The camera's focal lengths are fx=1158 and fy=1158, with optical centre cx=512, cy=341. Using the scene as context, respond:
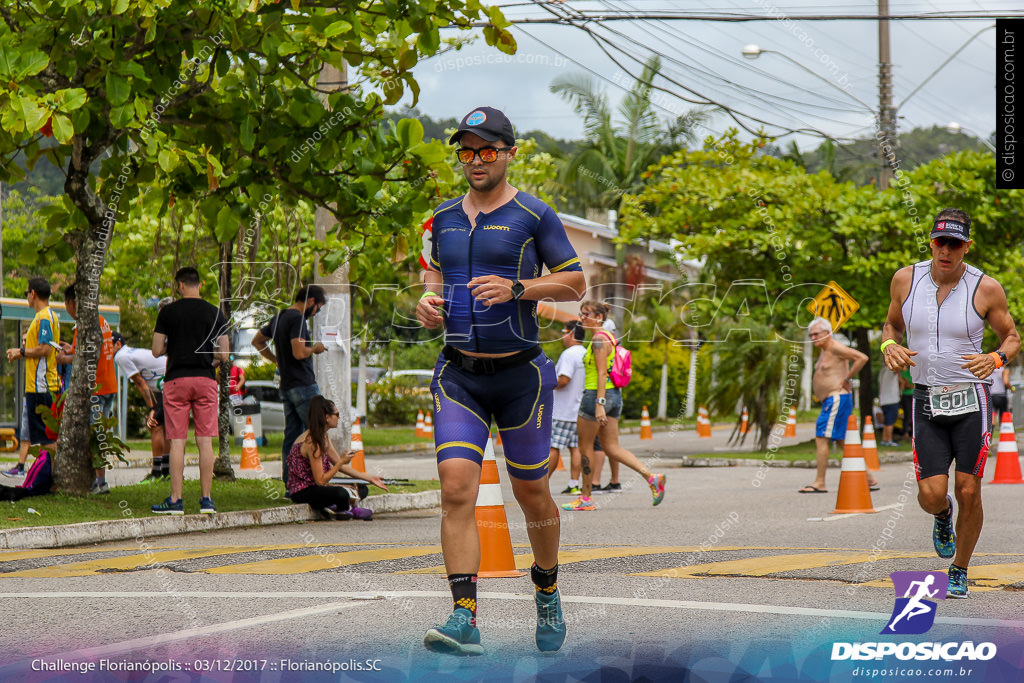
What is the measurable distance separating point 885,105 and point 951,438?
1618 cm

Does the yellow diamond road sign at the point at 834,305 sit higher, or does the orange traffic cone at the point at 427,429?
the yellow diamond road sign at the point at 834,305

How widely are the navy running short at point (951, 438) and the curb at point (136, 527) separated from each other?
19.7 feet

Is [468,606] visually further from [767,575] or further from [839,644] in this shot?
[767,575]

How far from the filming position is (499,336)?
468 cm

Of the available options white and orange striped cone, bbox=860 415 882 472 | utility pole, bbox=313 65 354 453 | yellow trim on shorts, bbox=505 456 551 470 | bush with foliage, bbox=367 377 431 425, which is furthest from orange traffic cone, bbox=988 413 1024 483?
bush with foliage, bbox=367 377 431 425

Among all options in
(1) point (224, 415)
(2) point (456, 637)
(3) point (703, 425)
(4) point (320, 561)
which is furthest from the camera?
(3) point (703, 425)

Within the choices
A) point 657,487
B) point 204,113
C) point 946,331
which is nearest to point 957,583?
point 946,331

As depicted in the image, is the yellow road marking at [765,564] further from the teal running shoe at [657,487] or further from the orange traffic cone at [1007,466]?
the orange traffic cone at [1007,466]

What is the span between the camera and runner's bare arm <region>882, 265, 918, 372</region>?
6035 millimetres

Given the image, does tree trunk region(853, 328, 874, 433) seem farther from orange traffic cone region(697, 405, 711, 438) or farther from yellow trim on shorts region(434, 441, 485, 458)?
yellow trim on shorts region(434, 441, 485, 458)

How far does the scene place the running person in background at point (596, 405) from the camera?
11.8 meters

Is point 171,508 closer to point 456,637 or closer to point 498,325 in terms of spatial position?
point 498,325

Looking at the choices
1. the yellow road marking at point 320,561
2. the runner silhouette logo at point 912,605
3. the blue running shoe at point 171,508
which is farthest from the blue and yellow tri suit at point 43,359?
the runner silhouette logo at point 912,605

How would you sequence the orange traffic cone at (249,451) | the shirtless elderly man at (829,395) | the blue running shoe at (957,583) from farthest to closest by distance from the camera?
the orange traffic cone at (249,451) → the shirtless elderly man at (829,395) → the blue running shoe at (957,583)
